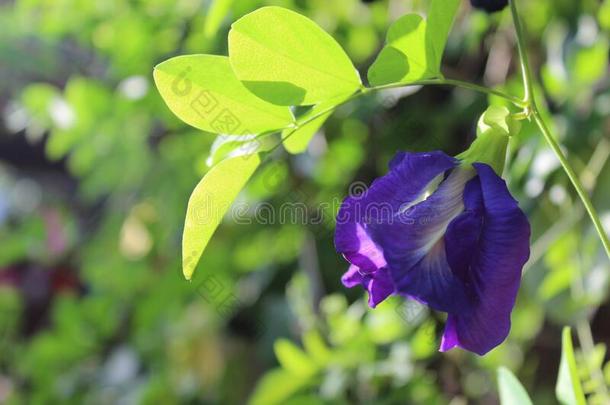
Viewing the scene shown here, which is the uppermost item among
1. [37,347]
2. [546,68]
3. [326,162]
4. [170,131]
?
[546,68]

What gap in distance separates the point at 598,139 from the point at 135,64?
0.60 meters

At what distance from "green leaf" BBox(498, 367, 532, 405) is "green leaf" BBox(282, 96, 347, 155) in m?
0.19

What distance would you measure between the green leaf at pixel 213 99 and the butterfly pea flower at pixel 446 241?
3.8 inches

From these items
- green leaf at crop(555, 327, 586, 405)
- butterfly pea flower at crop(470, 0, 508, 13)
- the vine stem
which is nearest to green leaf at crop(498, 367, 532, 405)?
green leaf at crop(555, 327, 586, 405)

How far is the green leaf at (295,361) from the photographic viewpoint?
87 cm

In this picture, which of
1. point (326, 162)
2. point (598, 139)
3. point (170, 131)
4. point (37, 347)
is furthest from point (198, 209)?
point (37, 347)

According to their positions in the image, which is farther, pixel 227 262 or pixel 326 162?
pixel 227 262

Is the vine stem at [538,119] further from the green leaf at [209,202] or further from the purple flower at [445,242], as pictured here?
the green leaf at [209,202]

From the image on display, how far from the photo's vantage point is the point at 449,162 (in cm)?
38

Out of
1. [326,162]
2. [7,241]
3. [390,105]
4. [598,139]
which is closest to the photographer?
[598,139]

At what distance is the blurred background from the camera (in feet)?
2.74

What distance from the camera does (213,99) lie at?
441 mm

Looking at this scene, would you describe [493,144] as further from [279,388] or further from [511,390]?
[279,388]

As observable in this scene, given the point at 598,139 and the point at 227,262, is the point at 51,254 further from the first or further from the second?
the point at 598,139
